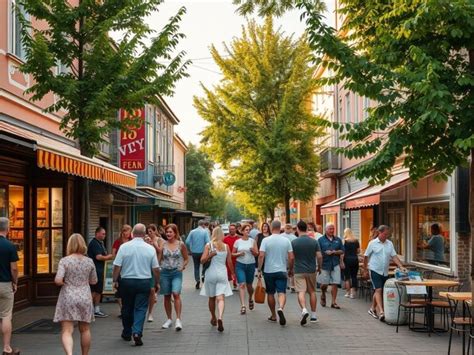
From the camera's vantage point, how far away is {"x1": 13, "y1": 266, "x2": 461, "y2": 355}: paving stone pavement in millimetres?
9055

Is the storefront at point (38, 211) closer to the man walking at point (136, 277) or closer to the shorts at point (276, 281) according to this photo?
the man walking at point (136, 277)

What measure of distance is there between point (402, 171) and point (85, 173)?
847cm

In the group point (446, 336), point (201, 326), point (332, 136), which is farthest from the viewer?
point (332, 136)

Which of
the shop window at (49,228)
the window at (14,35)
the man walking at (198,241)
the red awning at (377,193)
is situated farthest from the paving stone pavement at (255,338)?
the window at (14,35)

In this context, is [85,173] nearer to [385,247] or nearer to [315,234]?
[385,247]

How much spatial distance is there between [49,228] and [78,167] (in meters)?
3.98

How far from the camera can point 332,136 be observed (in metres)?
30.9

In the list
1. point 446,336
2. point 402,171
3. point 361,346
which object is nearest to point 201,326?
point 361,346

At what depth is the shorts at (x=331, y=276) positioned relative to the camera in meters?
13.8

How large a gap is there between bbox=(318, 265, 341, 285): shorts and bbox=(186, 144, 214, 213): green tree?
53.5m

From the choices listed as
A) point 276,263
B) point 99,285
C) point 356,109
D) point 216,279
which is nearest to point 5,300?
point 99,285

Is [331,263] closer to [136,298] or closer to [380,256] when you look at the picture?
[380,256]

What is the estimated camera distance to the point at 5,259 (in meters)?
8.46

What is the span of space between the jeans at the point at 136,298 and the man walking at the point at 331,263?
17.8 feet
